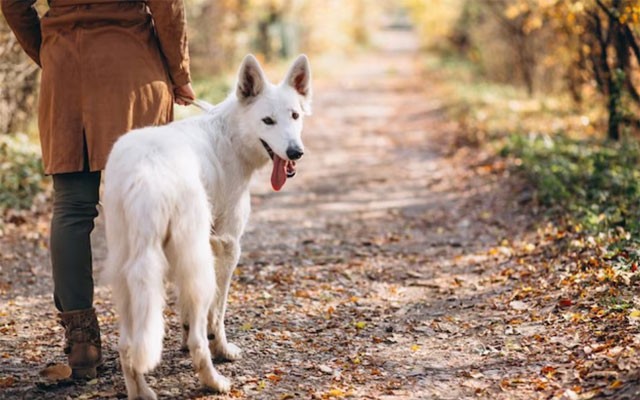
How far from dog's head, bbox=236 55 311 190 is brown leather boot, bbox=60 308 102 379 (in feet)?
3.98

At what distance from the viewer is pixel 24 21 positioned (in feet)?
12.0

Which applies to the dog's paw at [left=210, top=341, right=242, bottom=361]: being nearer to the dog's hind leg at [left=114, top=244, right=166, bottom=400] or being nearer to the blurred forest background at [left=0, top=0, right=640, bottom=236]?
the dog's hind leg at [left=114, top=244, right=166, bottom=400]

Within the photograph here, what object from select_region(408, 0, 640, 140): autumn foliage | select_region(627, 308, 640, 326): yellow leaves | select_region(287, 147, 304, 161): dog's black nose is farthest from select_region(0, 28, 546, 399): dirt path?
select_region(408, 0, 640, 140): autumn foliage

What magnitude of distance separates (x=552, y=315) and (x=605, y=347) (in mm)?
714

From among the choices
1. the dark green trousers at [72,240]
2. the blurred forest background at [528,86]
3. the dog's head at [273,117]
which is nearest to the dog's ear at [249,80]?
the dog's head at [273,117]

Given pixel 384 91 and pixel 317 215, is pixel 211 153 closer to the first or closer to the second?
pixel 317 215

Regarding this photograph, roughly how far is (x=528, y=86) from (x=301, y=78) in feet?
42.0

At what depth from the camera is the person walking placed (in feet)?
11.4

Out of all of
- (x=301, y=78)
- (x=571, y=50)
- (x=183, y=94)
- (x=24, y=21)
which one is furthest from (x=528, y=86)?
(x=24, y=21)

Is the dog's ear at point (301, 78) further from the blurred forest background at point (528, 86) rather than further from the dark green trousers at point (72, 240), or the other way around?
the blurred forest background at point (528, 86)

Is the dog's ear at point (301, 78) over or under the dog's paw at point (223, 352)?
over

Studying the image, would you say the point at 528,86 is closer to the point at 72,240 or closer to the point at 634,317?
the point at 634,317

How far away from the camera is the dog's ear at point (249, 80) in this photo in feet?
11.9

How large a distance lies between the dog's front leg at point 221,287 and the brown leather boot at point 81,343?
0.62 metres
